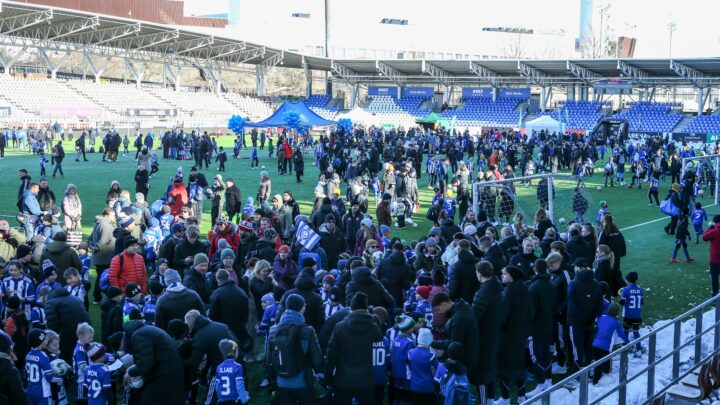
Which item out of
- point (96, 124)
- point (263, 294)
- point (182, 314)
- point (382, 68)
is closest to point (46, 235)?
point (263, 294)

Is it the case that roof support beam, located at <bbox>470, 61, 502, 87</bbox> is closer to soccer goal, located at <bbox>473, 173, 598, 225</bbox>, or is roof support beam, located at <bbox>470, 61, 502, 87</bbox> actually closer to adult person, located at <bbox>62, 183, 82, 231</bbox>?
soccer goal, located at <bbox>473, 173, 598, 225</bbox>

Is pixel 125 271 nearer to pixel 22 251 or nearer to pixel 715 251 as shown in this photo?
pixel 22 251

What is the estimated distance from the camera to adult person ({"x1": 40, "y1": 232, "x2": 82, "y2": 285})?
31.9 feet

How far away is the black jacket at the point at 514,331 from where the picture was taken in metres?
7.32

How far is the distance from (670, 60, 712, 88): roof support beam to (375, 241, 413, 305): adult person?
47122 mm

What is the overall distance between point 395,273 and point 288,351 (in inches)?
108

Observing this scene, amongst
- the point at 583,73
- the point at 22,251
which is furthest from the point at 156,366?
the point at 583,73

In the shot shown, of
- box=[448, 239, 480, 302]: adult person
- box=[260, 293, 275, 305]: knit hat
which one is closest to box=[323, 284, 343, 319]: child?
box=[260, 293, 275, 305]: knit hat

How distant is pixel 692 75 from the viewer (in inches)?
2063

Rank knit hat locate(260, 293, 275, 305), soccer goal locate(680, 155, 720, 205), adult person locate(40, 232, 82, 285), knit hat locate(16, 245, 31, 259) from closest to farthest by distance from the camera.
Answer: knit hat locate(260, 293, 275, 305) → knit hat locate(16, 245, 31, 259) → adult person locate(40, 232, 82, 285) → soccer goal locate(680, 155, 720, 205)

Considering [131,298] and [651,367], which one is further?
[131,298]

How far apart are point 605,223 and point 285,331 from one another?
Answer: 22.8 ft

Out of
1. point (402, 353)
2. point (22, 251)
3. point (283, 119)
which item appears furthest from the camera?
point (283, 119)

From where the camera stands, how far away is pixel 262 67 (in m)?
66.5
